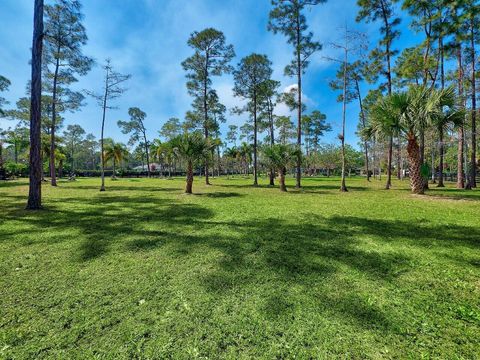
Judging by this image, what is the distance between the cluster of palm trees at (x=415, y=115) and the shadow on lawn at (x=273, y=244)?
6825 millimetres

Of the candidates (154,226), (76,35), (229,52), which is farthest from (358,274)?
(229,52)

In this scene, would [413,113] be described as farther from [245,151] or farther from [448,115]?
[245,151]

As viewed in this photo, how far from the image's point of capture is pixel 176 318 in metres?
2.53

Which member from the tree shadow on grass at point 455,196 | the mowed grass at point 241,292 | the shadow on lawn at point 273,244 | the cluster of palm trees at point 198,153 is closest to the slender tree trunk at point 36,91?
the shadow on lawn at point 273,244

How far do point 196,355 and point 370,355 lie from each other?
1616mm

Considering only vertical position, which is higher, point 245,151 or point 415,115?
point 245,151

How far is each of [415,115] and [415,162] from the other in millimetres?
2518

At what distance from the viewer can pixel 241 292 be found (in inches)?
119

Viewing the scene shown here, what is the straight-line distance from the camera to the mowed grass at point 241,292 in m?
2.15

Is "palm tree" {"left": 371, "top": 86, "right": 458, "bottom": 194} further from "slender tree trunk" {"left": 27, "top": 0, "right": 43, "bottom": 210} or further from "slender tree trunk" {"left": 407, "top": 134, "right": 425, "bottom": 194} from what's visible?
"slender tree trunk" {"left": 27, "top": 0, "right": 43, "bottom": 210}

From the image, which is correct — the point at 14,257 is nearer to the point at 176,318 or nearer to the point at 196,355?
the point at 176,318

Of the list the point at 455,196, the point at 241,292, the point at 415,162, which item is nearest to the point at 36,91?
the point at 241,292

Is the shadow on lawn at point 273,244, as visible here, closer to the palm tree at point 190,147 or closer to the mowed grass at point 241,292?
Result: the mowed grass at point 241,292

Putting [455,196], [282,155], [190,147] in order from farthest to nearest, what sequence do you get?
[282,155], [190,147], [455,196]
